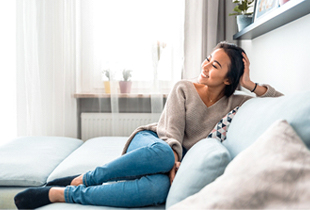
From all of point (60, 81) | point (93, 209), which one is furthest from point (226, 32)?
point (93, 209)

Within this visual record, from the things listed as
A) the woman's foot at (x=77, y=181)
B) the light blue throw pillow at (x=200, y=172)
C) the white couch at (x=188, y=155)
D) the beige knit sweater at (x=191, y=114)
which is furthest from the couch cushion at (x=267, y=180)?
the beige knit sweater at (x=191, y=114)

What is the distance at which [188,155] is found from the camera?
111cm

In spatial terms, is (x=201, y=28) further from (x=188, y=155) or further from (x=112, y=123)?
(x=188, y=155)

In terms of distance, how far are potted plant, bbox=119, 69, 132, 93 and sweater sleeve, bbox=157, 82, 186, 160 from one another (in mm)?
988

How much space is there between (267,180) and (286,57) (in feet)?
3.80

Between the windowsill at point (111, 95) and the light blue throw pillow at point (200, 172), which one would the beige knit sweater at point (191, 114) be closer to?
the light blue throw pillow at point (200, 172)

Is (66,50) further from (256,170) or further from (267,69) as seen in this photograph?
(256,170)

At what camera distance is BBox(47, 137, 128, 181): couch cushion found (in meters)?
1.47

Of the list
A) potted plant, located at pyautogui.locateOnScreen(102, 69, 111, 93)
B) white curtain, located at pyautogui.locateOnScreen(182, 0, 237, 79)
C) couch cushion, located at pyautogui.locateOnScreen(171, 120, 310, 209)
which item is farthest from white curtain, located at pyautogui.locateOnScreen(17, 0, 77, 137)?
couch cushion, located at pyautogui.locateOnScreen(171, 120, 310, 209)

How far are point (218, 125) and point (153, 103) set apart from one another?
3.90ft

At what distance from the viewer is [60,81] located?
8.43 feet

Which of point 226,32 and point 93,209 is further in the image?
point 226,32

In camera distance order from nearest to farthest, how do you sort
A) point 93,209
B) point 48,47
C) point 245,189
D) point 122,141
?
point 245,189, point 93,209, point 122,141, point 48,47

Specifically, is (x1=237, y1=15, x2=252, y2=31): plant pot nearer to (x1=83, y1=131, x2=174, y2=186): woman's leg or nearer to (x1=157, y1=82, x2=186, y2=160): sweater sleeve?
(x1=157, y1=82, x2=186, y2=160): sweater sleeve
